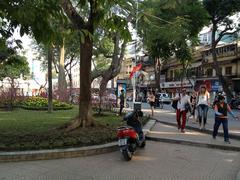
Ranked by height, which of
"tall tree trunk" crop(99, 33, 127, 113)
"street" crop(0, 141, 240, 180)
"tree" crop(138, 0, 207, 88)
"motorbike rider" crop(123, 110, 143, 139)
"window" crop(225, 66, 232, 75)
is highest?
"tree" crop(138, 0, 207, 88)

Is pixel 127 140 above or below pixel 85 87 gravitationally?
below

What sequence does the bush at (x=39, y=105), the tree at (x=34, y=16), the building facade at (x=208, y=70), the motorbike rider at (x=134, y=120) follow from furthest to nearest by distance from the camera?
the building facade at (x=208, y=70), the bush at (x=39, y=105), the motorbike rider at (x=134, y=120), the tree at (x=34, y=16)

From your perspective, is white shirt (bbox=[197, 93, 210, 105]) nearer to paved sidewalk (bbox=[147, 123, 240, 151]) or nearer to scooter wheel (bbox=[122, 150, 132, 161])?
paved sidewalk (bbox=[147, 123, 240, 151])

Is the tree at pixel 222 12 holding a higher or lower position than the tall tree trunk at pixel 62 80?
higher

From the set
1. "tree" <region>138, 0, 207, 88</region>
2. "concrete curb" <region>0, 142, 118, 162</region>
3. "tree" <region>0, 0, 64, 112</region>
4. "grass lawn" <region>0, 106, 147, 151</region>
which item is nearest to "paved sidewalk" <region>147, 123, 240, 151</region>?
"grass lawn" <region>0, 106, 147, 151</region>

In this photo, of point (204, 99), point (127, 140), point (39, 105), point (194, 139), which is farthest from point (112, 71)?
point (127, 140)

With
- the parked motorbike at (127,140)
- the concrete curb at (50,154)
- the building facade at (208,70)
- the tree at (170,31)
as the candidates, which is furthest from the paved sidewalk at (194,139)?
the building facade at (208,70)

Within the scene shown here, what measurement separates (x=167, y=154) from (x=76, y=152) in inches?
95.1

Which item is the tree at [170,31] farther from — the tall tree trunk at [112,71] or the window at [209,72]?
the window at [209,72]

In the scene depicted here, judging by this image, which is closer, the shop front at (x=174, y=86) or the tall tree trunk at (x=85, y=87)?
the tall tree trunk at (x=85, y=87)

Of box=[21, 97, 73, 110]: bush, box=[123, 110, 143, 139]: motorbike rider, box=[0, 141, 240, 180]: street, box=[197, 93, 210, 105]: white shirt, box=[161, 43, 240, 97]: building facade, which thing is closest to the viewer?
box=[0, 141, 240, 180]: street

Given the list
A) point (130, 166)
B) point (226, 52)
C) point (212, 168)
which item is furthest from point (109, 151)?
point (226, 52)

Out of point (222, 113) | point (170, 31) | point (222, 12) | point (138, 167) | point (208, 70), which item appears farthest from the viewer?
point (208, 70)

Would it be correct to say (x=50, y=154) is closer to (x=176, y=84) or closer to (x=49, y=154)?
(x=49, y=154)
